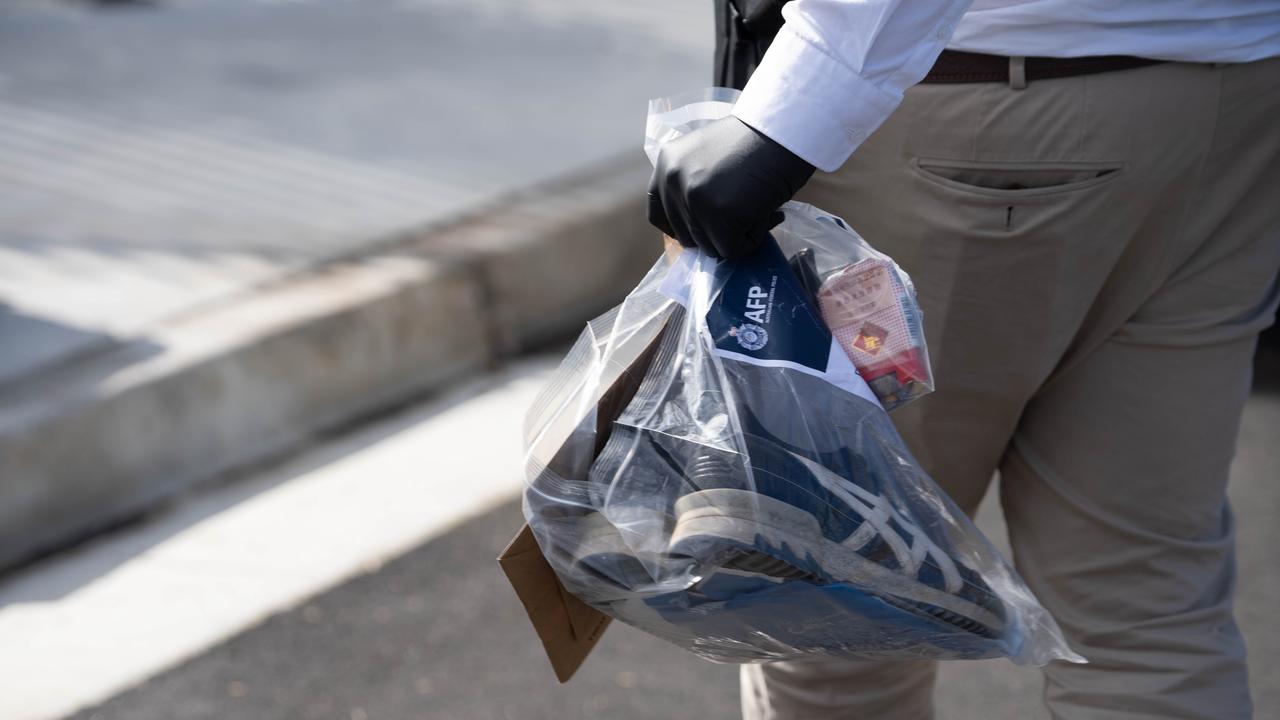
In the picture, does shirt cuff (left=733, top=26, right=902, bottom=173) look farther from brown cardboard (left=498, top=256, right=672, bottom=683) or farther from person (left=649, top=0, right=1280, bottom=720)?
brown cardboard (left=498, top=256, right=672, bottom=683)

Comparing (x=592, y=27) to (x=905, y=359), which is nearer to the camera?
(x=905, y=359)

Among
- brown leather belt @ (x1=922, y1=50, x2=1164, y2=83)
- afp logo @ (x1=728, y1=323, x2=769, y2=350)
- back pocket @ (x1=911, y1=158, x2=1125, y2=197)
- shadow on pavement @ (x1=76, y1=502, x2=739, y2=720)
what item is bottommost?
shadow on pavement @ (x1=76, y1=502, x2=739, y2=720)

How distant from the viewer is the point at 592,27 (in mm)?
6703

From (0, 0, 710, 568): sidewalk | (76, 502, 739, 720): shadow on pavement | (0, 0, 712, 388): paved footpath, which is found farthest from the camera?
(0, 0, 712, 388): paved footpath

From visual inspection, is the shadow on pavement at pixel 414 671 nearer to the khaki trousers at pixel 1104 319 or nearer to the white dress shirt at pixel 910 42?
the khaki trousers at pixel 1104 319

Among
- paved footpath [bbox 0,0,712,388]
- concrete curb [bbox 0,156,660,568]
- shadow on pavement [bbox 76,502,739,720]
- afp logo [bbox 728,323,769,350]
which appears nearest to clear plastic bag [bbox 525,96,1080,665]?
afp logo [bbox 728,323,769,350]

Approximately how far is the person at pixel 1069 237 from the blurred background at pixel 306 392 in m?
0.96

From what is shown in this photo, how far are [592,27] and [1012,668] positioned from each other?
4.79m

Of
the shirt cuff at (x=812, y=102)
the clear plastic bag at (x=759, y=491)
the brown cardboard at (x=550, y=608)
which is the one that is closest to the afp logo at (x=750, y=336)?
the clear plastic bag at (x=759, y=491)

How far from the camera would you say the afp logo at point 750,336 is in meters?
1.36

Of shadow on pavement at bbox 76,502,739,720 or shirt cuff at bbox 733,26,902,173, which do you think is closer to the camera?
shirt cuff at bbox 733,26,902,173

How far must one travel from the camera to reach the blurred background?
2504mm

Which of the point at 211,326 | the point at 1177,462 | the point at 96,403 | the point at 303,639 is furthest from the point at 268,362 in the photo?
the point at 1177,462

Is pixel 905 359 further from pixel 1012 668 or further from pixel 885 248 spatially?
pixel 1012 668
